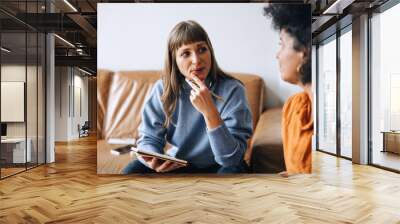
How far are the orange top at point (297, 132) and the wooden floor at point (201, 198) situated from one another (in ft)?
0.86

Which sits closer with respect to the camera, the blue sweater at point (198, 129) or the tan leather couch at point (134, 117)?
the blue sweater at point (198, 129)

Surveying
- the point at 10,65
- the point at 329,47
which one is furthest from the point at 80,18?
the point at 329,47

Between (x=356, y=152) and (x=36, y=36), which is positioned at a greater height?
(x=36, y=36)

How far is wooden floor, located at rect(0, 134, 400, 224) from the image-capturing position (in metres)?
3.92

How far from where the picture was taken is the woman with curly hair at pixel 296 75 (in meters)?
6.30

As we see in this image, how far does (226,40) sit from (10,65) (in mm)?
3483

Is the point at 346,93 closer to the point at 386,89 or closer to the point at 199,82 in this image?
the point at 386,89

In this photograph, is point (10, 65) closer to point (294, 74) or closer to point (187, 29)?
point (187, 29)

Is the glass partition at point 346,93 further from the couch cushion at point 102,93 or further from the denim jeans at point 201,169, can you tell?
the couch cushion at point 102,93

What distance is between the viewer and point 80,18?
8.05m

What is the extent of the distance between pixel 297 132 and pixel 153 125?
89.2 inches

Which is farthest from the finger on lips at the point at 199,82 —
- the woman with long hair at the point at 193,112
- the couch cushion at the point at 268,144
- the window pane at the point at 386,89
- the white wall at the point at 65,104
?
the white wall at the point at 65,104

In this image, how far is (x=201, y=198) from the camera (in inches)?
189

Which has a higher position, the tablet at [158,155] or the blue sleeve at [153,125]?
the blue sleeve at [153,125]
